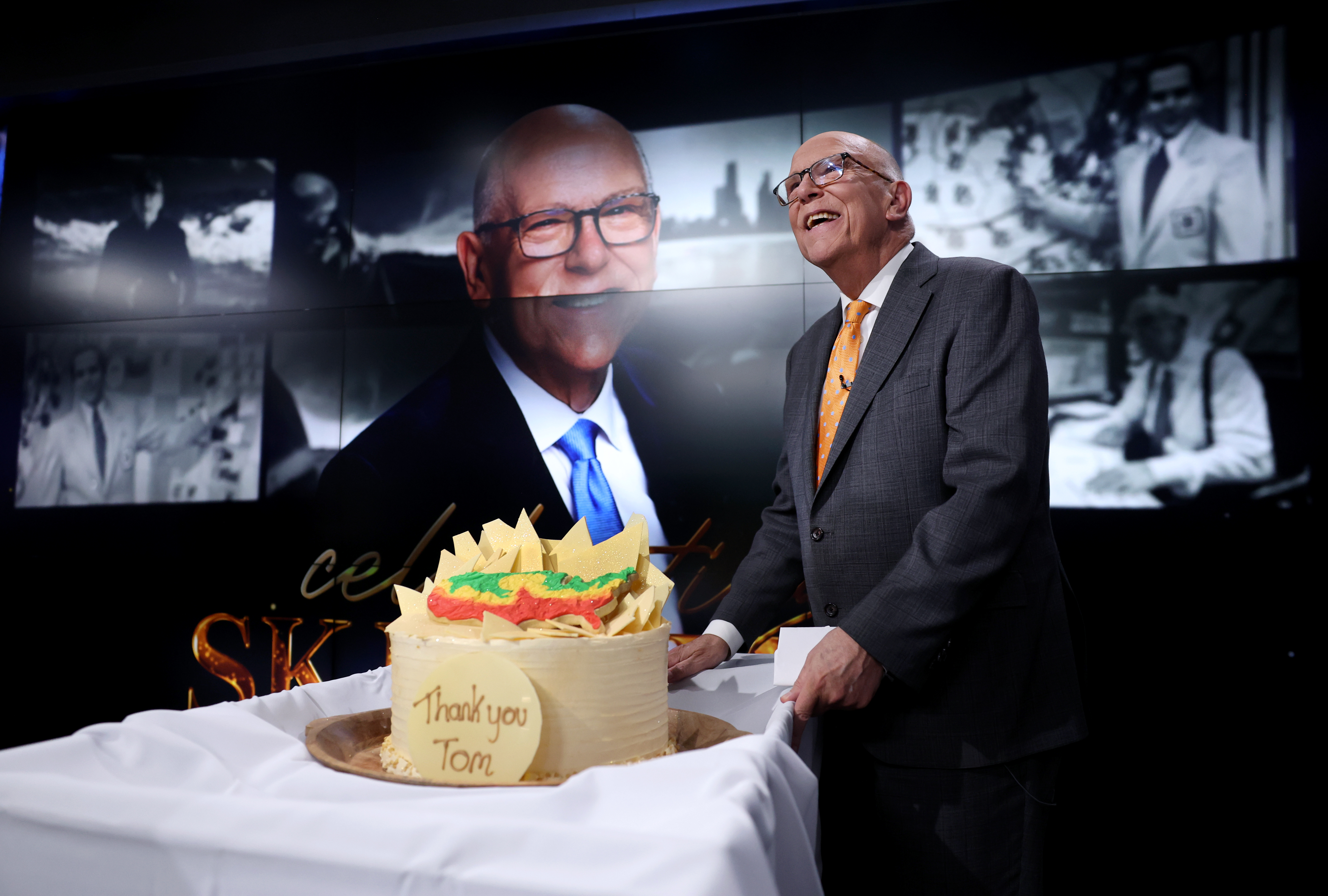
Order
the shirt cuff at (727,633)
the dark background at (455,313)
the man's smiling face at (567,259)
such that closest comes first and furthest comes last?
1. the shirt cuff at (727,633)
2. the dark background at (455,313)
3. the man's smiling face at (567,259)

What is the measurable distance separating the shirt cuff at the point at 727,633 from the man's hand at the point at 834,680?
24cm

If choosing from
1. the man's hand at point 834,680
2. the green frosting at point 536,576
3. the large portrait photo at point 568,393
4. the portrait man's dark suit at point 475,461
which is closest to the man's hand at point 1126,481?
the large portrait photo at point 568,393

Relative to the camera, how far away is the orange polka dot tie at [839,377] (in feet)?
4.43

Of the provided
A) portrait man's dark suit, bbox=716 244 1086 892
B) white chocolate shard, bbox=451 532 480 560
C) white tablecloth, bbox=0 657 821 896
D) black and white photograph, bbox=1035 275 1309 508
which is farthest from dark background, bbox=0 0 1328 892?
white tablecloth, bbox=0 657 821 896

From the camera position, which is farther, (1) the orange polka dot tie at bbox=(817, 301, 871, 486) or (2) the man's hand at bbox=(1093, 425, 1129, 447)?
(2) the man's hand at bbox=(1093, 425, 1129, 447)

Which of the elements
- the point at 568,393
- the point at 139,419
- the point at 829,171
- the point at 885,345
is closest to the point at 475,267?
the point at 568,393

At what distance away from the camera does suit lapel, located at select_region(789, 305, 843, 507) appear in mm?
1340

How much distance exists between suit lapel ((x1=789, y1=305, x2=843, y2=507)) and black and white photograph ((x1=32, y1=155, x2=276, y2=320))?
102 inches

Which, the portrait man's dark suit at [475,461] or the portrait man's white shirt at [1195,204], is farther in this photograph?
the portrait man's dark suit at [475,461]

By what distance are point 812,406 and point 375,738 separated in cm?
82

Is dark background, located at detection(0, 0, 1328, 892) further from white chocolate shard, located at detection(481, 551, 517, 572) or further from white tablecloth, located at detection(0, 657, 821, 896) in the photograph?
white tablecloth, located at detection(0, 657, 821, 896)

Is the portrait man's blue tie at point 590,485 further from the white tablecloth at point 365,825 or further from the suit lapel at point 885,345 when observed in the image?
the white tablecloth at point 365,825

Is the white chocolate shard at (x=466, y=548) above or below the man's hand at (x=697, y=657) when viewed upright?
above

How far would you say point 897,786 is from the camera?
1183 millimetres
